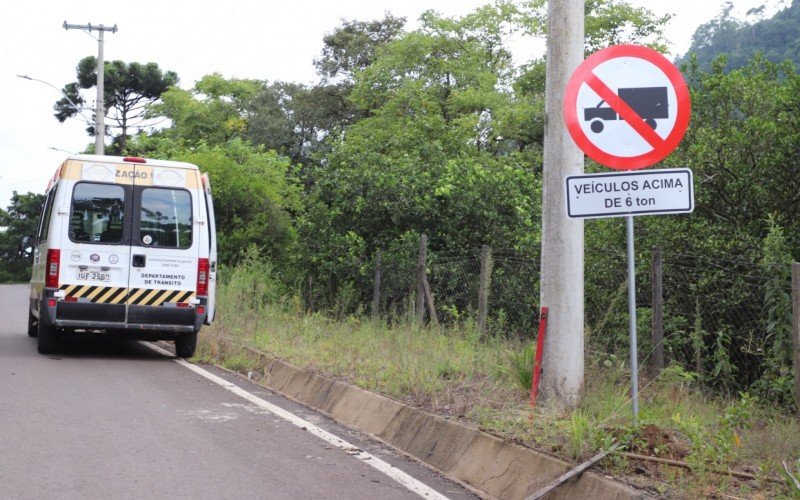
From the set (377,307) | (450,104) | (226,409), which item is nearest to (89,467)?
(226,409)

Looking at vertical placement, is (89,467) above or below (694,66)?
below

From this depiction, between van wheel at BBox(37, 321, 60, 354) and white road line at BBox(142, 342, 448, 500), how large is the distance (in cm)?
227

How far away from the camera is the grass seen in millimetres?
5344

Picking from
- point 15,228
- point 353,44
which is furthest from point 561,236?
point 15,228

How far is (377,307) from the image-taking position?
1509cm

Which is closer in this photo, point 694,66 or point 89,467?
point 89,467

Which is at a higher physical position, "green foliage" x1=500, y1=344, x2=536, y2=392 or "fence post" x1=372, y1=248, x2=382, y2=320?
"fence post" x1=372, y1=248, x2=382, y2=320

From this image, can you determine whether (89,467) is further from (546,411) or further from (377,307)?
(377,307)

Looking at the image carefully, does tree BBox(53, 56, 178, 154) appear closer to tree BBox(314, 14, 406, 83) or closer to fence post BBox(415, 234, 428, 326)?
tree BBox(314, 14, 406, 83)

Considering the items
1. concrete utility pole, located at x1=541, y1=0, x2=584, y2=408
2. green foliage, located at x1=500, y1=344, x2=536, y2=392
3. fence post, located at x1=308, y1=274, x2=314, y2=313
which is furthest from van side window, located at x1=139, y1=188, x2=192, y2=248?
concrete utility pole, located at x1=541, y1=0, x2=584, y2=408

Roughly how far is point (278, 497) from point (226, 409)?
3.25m

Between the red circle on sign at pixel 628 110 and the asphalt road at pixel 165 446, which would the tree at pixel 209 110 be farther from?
the red circle on sign at pixel 628 110

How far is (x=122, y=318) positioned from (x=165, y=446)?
18.9 ft

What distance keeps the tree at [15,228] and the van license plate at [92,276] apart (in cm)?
6259
